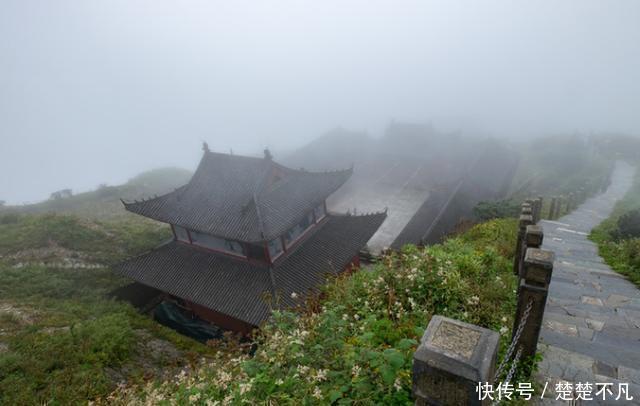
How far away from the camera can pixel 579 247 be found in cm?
1327

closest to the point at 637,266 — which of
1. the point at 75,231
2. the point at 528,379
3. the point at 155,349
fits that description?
the point at 528,379

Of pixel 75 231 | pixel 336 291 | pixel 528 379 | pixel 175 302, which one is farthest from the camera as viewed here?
pixel 75 231

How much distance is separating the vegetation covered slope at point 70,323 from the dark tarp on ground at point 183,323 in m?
1.00

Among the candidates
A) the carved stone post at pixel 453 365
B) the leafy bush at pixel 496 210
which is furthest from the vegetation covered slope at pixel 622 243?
the carved stone post at pixel 453 365

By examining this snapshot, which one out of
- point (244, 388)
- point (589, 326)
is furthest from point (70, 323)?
point (589, 326)

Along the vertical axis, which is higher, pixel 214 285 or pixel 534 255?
pixel 534 255

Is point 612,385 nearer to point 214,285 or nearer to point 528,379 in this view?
point 528,379

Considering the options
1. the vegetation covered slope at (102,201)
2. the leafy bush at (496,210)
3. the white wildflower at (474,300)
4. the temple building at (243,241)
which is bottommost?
the vegetation covered slope at (102,201)

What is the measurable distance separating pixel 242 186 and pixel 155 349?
8.20 metres

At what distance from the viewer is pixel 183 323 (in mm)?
17953

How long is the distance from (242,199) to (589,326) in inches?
542

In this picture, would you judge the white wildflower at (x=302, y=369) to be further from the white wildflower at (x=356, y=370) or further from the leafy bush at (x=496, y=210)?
the leafy bush at (x=496, y=210)

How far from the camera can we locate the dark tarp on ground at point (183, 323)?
1748 centimetres

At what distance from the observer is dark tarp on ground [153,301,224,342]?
17.5 meters
